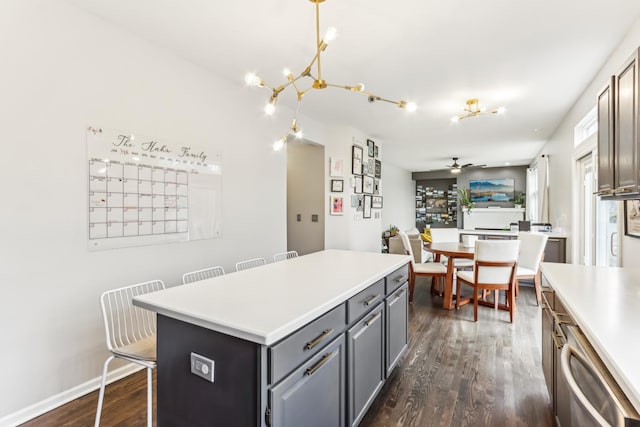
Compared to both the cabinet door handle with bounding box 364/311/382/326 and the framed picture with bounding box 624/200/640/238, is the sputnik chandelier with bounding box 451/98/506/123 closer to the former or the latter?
the framed picture with bounding box 624/200/640/238

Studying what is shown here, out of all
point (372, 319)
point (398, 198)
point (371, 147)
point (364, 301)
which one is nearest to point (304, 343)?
point (364, 301)

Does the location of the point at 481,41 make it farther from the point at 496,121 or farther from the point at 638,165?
the point at 496,121

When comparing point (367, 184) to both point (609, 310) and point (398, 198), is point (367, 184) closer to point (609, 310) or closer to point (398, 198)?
point (609, 310)

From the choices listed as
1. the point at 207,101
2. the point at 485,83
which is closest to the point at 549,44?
the point at 485,83

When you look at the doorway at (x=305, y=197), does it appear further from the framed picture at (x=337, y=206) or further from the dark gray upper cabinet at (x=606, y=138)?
the dark gray upper cabinet at (x=606, y=138)

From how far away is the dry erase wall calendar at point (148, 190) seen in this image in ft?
6.98

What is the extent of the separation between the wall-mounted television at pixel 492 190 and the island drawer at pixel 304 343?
381 inches

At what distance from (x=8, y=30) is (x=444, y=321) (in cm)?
427

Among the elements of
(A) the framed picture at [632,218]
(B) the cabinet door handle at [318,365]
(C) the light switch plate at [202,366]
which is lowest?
(B) the cabinet door handle at [318,365]

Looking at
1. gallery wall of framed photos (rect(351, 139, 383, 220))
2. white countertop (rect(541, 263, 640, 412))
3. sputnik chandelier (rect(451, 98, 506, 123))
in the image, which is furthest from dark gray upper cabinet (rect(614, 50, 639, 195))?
gallery wall of framed photos (rect(351, 139, 383, 220))

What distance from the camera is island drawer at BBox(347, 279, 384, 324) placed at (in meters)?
1.57

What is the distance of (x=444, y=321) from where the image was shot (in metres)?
3.48

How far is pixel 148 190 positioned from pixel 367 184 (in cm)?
371

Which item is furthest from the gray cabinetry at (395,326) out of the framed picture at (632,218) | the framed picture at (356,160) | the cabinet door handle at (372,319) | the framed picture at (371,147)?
the framed picture at (371,147)
